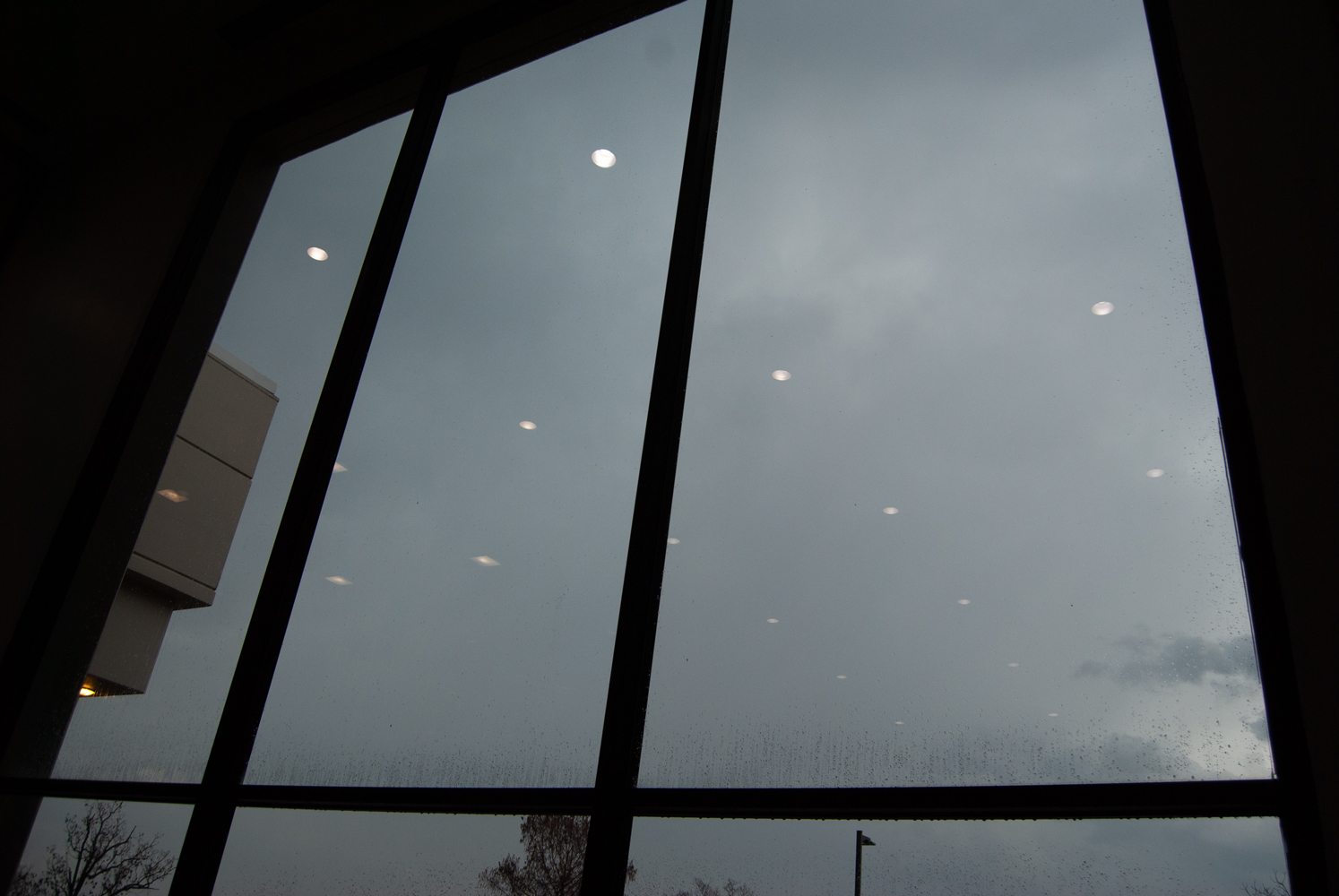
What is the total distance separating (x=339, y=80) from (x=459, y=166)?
0.89 m

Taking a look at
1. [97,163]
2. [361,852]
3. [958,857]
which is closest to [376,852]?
[361,852]

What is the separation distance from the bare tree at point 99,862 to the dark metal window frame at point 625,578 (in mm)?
69

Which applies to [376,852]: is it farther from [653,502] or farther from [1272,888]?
[1272,888]

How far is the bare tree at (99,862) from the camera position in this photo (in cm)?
201

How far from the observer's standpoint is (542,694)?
178 cm

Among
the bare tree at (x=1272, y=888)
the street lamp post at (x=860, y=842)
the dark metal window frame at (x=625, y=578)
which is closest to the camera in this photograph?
the bare tree at (x=1272, y=888)

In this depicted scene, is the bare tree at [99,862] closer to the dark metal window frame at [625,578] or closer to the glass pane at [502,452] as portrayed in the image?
the dark metal window frame at [625,578]

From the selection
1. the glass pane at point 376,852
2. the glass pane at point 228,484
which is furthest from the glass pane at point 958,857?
the glass pane at point 228,484

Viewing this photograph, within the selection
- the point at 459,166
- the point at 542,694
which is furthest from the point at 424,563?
the point at 459,166

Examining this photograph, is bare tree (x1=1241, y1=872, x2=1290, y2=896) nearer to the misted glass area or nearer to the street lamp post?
the street lamp post

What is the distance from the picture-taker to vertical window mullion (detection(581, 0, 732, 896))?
156cm

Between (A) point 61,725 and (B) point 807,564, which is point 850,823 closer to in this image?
(B) point 807,564

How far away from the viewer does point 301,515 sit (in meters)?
2.31

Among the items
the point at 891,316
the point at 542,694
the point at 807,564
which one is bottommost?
the point at 542,694
